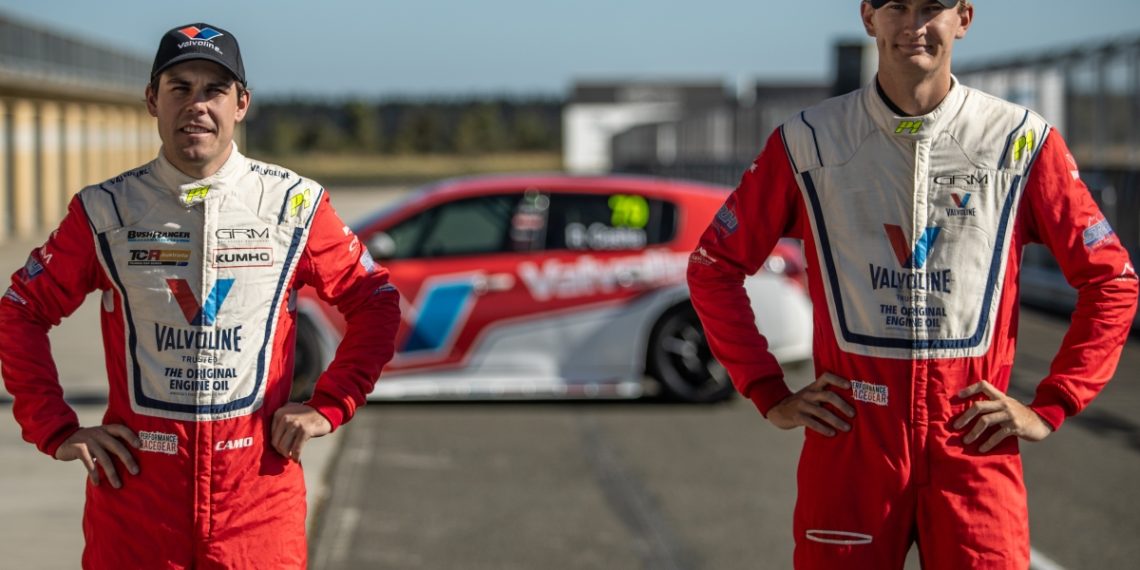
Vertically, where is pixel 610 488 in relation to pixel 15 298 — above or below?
below

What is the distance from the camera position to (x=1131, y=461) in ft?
28.4

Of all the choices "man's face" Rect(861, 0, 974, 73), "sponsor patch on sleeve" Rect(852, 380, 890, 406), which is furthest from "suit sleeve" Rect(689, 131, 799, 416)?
"man's face" Rect(861, 0, 974, 73)

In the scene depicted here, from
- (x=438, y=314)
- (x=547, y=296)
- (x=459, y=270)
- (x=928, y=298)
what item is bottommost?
(x=438, y=314)

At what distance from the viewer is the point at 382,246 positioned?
33.0 feet

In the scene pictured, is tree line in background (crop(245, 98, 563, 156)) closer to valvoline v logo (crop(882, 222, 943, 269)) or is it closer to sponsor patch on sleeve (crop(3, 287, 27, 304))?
sponsor patch on sleeve (crop(3, 287, 27, 304))

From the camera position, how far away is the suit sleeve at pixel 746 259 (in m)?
3.50

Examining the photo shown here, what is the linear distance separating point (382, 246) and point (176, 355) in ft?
Answer: 22.0

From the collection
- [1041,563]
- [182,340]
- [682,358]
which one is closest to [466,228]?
[682,358]

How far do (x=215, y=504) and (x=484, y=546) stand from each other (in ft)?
11.6

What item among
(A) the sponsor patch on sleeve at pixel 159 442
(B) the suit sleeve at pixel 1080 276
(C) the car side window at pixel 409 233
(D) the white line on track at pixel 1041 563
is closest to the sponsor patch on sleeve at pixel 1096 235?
(B) the suit sleeve at pixel 1080 276

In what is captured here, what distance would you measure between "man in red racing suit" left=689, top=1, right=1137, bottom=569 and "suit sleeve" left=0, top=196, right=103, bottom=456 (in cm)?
143

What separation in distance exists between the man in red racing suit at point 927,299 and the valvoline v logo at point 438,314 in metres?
6.60

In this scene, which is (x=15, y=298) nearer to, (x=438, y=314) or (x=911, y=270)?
(x=911, y=270)

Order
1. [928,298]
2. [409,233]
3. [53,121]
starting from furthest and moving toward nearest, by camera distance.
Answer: [53,121]
[409,233]
[928,298]
